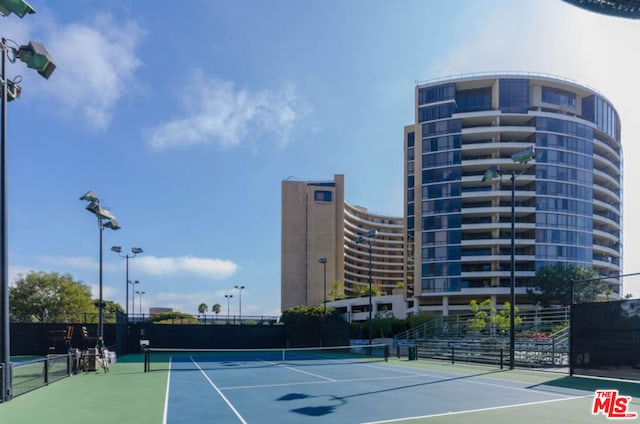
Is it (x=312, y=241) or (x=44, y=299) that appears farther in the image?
(x=312, y=241)

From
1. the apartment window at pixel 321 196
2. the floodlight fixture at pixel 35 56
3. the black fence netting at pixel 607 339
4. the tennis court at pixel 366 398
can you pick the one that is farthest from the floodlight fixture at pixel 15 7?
the apartment window at pixel 321 196

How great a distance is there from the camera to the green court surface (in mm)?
11000

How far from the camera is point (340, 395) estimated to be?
14414 millimetres

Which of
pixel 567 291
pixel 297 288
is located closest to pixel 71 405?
pixel 567 291

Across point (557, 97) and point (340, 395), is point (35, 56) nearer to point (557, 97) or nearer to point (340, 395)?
point (340, 395)

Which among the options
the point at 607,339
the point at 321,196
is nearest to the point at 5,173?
the point at 607,339

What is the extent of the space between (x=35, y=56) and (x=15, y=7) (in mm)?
1417

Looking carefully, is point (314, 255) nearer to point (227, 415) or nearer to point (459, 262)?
point (459, 262)

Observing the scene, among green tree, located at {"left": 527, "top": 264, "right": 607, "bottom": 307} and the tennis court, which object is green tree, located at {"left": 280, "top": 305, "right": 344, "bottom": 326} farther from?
the tennis court

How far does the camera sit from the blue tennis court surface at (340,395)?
37.6 ft

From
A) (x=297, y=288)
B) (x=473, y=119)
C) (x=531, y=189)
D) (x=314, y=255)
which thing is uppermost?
(x=473, y=119)

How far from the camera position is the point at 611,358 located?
731 inches

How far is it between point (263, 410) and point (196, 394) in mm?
3928

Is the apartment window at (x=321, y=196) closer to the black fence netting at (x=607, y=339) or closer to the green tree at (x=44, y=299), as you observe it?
the green tree at (x=44, y=299)
